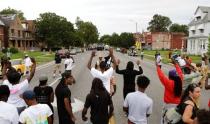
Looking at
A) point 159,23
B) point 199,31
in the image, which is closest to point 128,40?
point 199,31

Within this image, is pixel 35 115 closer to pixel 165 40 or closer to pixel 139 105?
pixel 139 105

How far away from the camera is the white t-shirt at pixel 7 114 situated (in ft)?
18.2

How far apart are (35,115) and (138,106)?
1.84m

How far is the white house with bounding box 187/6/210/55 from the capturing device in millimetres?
72938

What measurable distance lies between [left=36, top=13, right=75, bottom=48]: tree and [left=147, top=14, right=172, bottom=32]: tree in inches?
3443

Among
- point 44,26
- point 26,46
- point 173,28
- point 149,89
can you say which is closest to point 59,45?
point 44,26

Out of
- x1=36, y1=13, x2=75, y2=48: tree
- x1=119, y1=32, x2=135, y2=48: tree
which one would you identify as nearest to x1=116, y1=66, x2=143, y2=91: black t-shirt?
x1=36, y1=13, x2=75, y2=48: tree

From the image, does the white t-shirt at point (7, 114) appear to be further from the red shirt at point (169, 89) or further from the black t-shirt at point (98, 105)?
the red shirt at point (169, 89)

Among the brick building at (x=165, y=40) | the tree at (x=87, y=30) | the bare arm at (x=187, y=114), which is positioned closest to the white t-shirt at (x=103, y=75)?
the bare arm at (x=187, y=114)

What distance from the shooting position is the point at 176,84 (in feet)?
24.8

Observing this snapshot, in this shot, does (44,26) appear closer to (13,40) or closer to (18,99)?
(13,40)

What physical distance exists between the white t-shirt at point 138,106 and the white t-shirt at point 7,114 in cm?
203

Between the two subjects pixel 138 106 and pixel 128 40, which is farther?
pixel 128 40

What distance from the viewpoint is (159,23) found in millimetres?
178500
